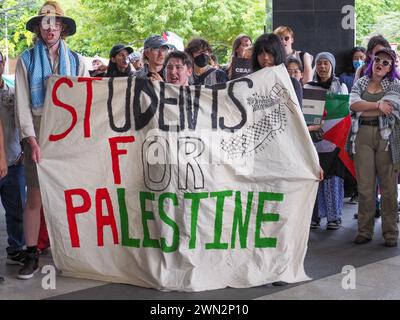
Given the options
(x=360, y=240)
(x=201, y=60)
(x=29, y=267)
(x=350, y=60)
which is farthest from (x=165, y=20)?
(x=29, y=267)

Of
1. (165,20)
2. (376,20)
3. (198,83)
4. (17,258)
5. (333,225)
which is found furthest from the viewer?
(376,20)

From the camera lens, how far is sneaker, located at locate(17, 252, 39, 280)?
5.64 m

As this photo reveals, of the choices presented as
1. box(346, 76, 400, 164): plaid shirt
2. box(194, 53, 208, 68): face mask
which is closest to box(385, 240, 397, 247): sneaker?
box(346, 76, 400, 164): plaid shirt

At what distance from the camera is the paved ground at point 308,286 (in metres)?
5.03

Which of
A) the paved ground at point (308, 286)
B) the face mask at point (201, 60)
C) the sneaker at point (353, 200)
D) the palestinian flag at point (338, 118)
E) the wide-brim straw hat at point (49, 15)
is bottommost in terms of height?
the sneaker at point (353, 200)

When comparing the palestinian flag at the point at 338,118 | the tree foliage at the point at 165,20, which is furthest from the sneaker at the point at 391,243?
the tree foliage at the point at 165,20

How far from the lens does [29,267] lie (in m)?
5.68

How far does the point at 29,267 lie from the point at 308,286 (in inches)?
85.8

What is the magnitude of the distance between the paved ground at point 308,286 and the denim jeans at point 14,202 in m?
0.22

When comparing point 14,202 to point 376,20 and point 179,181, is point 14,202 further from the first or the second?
point 376,20

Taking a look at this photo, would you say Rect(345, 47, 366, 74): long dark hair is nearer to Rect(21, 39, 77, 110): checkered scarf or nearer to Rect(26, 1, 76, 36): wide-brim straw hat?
Rect(26, 1, 76, 36): wide-brim straw hat

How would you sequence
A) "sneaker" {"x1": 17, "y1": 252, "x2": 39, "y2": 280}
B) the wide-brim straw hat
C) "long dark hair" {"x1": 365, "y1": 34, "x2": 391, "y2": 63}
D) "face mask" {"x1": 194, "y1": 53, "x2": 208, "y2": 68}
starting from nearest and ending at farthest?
1. "sneaker" {"x1": 17, "y1": 252, "x2": 39, "y2": 280}
2. the wide-brim straw hat
3. "long dark hair" {"x1": 365, "y1": 34, "x2": 391, "y2": 63}
4. "face mask" {"x1": 194, "y1": 53, "x2": 208, "y2": 68}

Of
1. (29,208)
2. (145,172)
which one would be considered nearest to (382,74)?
(145,172)

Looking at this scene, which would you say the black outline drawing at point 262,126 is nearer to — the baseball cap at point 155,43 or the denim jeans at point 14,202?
the baseball cap at point 155,43
